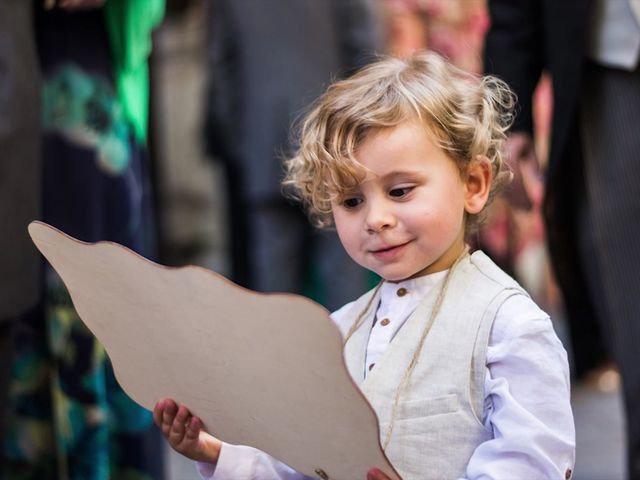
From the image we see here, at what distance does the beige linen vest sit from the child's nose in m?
0.14

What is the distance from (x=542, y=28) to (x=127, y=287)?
1.61 metres

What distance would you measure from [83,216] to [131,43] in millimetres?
427

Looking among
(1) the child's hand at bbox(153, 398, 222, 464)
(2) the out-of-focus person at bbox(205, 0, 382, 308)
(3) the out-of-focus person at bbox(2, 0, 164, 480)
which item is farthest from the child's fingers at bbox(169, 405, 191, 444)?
(2) the out-of-focus person at bbox(205, 0, 382, 308)

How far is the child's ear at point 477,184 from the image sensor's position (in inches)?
66.6

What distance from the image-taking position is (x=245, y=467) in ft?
5.62

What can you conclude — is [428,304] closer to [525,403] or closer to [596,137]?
[525,403]

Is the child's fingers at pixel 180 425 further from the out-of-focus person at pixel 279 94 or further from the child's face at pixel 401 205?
the out-of-focus person at pixel 279 94

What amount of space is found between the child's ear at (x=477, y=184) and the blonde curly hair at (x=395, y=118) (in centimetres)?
1

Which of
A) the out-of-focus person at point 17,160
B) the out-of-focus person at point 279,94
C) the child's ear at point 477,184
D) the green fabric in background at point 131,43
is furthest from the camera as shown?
the out-of-focus person at point 279,94

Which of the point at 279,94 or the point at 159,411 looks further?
the point at 279,94

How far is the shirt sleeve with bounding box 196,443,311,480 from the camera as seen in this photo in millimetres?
1708

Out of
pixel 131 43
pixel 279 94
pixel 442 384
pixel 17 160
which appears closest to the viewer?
pixel 442 384

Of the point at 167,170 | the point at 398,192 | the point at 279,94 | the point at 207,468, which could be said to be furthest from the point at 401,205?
the point at 167,170

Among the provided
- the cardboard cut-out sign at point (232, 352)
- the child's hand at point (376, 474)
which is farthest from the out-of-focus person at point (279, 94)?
the child's hand at point (376, 474)
